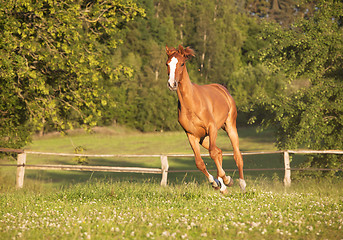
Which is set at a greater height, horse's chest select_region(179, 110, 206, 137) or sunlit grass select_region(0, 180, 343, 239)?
horse's chest select_region(179, 110, 206, 137)

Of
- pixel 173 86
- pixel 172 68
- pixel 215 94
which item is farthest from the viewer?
pixel 215 94

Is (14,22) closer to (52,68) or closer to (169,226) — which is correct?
(52,68)

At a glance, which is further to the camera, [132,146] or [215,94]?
[132,146]

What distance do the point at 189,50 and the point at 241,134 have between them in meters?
54.0

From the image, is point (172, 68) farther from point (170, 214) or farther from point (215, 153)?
point (170, 214)

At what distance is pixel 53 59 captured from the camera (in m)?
14.9

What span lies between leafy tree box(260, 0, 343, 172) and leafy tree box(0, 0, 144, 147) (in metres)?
6.13

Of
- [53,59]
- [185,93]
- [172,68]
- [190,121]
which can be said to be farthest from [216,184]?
[53,59]

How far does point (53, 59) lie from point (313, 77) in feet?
33.5

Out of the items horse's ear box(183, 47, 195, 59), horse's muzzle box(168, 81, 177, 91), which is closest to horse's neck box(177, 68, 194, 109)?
horse's ear box(183, 47, 195, 59)

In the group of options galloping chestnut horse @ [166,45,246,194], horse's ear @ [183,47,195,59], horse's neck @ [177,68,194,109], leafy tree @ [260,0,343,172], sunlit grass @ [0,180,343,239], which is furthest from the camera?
leafy tree @ [260,0,343,172]

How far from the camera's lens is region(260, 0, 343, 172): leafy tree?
653 inches

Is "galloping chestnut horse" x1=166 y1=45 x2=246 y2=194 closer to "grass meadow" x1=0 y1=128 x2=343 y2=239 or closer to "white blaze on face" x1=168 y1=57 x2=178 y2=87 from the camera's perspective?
"white blaze on face" x1=168 y1=57 x2=178 y2=87

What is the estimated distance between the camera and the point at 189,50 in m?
8.33
